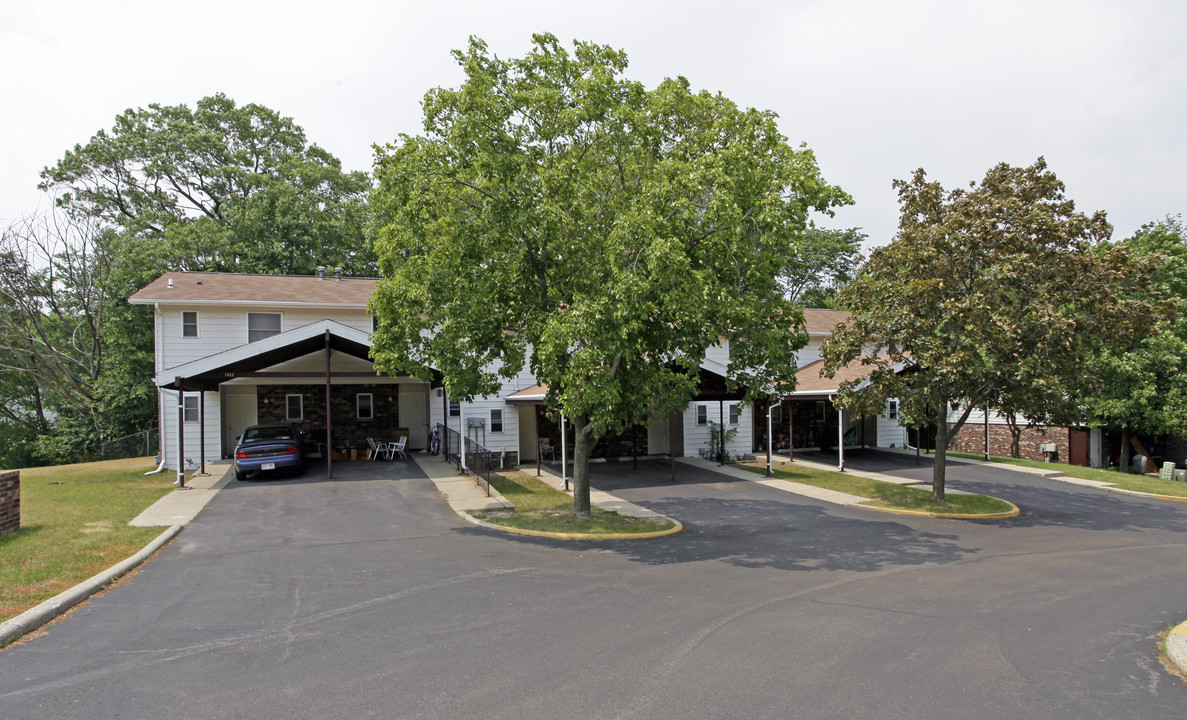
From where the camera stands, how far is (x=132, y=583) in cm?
875

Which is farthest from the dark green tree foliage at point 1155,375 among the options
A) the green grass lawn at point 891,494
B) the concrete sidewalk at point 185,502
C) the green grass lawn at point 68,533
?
the green grass lawn at point 68,533

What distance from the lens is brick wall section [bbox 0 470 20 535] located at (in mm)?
10797

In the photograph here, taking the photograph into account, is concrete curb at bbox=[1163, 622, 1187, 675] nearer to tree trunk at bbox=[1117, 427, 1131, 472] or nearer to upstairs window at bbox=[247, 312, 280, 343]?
upstairs window at bbox=[247, 312, 280, 343]

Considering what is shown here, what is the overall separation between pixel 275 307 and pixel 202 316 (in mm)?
2147

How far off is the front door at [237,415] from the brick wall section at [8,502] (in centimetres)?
1198

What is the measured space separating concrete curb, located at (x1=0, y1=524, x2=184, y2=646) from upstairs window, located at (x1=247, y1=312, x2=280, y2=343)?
12913 mm

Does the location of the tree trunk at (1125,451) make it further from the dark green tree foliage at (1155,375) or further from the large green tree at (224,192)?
the large green tree at (224,192)

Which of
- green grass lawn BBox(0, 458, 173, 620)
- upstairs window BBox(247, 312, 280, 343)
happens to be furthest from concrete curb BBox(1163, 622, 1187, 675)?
upstairs window BBox(247, 312, 280, 343)

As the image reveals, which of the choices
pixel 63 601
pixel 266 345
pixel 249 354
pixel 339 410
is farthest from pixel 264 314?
pixel 63 601

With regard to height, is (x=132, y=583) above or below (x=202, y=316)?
below

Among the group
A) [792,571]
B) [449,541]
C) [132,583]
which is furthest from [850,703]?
[132,583]

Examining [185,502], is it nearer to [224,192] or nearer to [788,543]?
[788,543]

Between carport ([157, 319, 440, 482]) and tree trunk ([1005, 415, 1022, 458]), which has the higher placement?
carport ([157, 319, 440, 482])

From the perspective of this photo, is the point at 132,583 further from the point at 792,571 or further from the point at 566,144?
the point at 566,144
